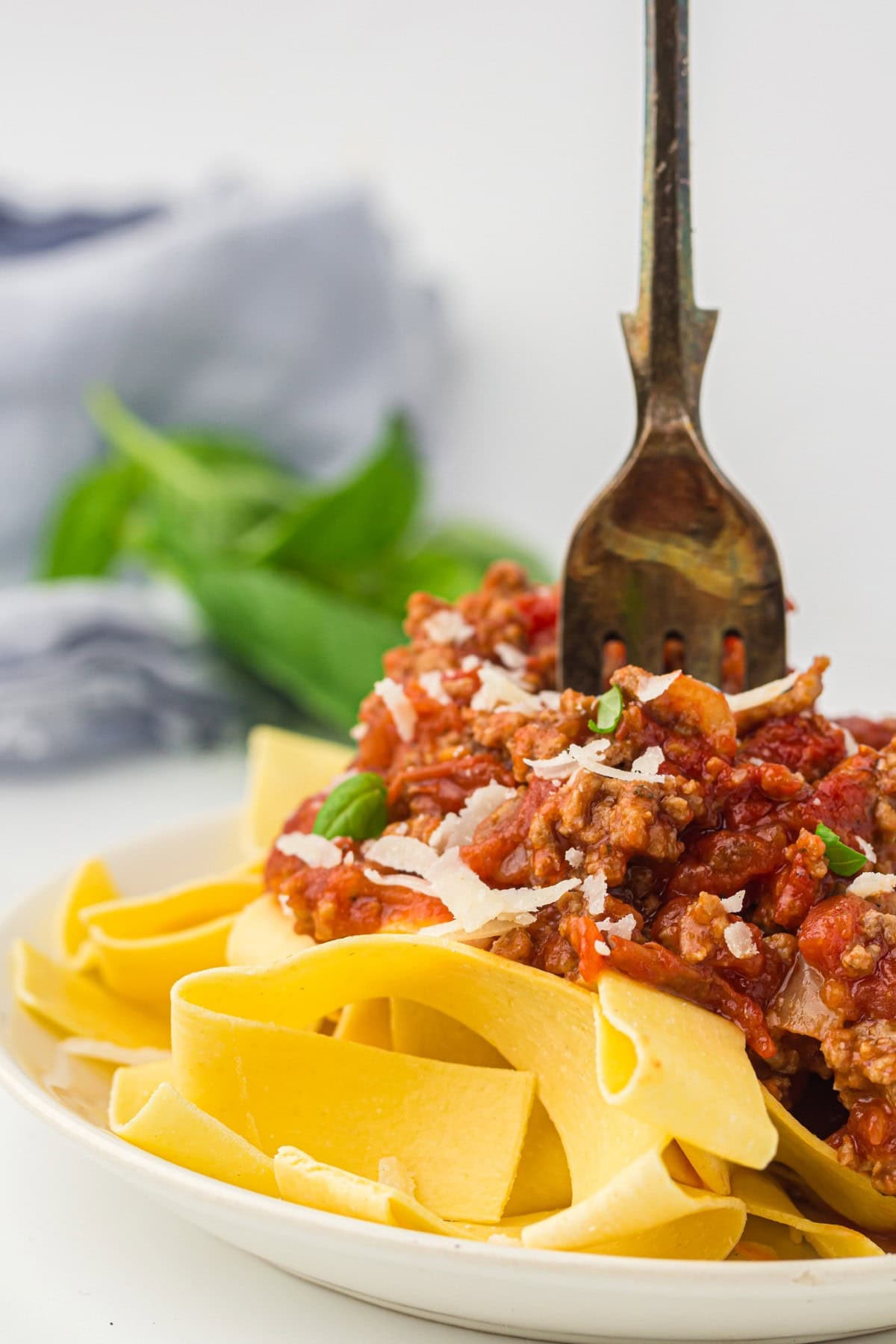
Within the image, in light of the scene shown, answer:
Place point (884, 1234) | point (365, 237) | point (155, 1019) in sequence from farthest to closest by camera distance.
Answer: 1. point (365, 237)
2. point (155, 1019)
3. point (884, 1234)

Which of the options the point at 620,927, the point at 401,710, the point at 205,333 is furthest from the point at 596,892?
the point at 205,333

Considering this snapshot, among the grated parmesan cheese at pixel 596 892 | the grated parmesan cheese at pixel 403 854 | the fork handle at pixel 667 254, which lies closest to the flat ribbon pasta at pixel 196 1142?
the grated parmesan cheese at pixel 403 854

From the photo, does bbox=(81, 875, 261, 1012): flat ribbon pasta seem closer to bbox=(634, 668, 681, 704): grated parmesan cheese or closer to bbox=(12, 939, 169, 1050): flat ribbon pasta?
bbox=(12, 939, 169, 1050): flat ribbon pasta

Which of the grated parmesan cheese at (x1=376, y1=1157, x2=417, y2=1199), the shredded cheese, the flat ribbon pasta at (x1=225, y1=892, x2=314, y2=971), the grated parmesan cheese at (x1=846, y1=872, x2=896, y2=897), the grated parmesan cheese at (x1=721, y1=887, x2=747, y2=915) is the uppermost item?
the shredded cheese

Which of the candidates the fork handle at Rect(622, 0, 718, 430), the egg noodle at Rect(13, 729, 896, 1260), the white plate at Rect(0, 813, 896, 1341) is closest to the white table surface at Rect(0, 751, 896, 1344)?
the white plate at Rect(0, 813, 896, 1341)

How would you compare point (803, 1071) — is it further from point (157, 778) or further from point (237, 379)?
point (237, 379)

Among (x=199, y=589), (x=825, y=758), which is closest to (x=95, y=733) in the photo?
(x=199, y=589)
